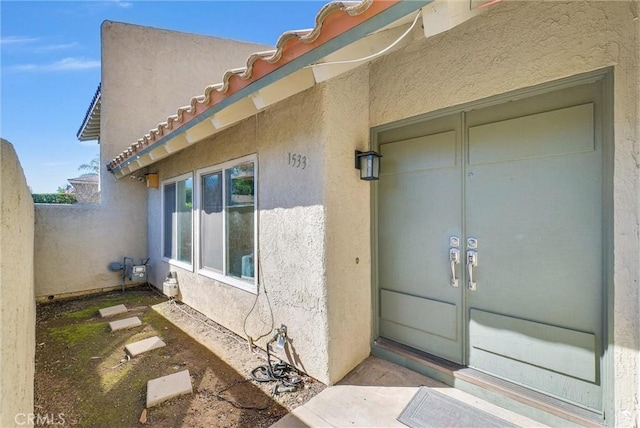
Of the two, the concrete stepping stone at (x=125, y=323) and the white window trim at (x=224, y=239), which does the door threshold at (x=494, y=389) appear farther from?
the concrete stepping stone at (x=125, y=323)

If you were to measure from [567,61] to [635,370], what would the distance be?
3.30 metres

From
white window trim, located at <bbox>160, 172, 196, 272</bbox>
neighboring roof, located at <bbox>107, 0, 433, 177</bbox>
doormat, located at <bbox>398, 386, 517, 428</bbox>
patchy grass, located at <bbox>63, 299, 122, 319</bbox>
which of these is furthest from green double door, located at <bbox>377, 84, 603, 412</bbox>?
patchy grass, located at <bbox>63, 299, 122, 319</bbox>

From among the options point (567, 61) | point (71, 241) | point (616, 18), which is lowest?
point (71, 241)

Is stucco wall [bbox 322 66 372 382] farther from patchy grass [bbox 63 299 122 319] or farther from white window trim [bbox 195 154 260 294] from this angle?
patchy grass [bbox 63 299 122 319]

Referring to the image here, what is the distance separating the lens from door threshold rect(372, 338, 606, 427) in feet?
9.93

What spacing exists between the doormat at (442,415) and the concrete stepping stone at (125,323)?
6.36m

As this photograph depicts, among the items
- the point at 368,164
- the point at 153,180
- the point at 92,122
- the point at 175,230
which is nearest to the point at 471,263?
the point at 368,164

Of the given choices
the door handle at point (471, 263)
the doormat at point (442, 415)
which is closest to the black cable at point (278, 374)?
the doormat at point (442, 415)

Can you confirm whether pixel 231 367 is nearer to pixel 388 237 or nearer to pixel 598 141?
pixel 388 237

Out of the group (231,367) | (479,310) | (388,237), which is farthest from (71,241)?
(479,310)

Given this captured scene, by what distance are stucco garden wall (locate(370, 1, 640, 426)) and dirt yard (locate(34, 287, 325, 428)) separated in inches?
143

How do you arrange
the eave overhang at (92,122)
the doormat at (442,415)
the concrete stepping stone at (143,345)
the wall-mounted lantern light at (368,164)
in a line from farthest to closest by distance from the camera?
1. the eave overhang at (92,122)
2. the concrete stepping stone at (143,345)
3. the wall-mounted lantern light at (368,164)
4. the doormat at (442,415)

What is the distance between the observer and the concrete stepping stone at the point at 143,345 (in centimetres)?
513

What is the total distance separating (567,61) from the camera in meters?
3.01
